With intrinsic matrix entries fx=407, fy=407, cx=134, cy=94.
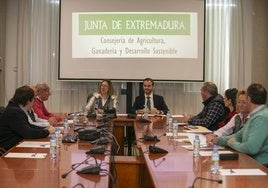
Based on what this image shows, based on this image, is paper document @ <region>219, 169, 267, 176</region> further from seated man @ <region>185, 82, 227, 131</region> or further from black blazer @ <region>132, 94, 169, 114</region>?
black blazer @ <region>132, 94, 169, 114</region>

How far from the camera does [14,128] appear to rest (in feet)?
12.0

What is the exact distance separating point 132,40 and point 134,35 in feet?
0.32

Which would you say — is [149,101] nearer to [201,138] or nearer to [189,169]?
[201,138]

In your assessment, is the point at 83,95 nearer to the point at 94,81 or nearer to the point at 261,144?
the point at 94,81

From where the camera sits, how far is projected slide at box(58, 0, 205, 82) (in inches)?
286

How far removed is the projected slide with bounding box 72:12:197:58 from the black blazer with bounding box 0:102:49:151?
3743 mm

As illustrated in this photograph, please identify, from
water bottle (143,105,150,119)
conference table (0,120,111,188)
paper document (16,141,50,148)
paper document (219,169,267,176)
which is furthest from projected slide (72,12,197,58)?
paper document (219,169,267,176)

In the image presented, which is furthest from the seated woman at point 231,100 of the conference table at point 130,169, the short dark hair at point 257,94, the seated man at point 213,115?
the short dark hair at point 257,94

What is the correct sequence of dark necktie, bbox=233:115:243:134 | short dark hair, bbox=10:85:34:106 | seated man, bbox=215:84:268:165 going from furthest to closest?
dark necktie, bbox=233:115:243:134 < short dark hair, bbox=10:85:34:106 < seated man, bbox=215:84:268:165

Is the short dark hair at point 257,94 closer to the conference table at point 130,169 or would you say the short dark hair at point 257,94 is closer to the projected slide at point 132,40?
the conference table at point 130,169

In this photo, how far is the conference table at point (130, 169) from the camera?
2.15 m

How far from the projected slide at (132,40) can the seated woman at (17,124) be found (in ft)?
11.8

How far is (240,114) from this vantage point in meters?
3.98

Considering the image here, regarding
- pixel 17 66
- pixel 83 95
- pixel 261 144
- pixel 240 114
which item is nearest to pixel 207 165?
pixel 261 144
